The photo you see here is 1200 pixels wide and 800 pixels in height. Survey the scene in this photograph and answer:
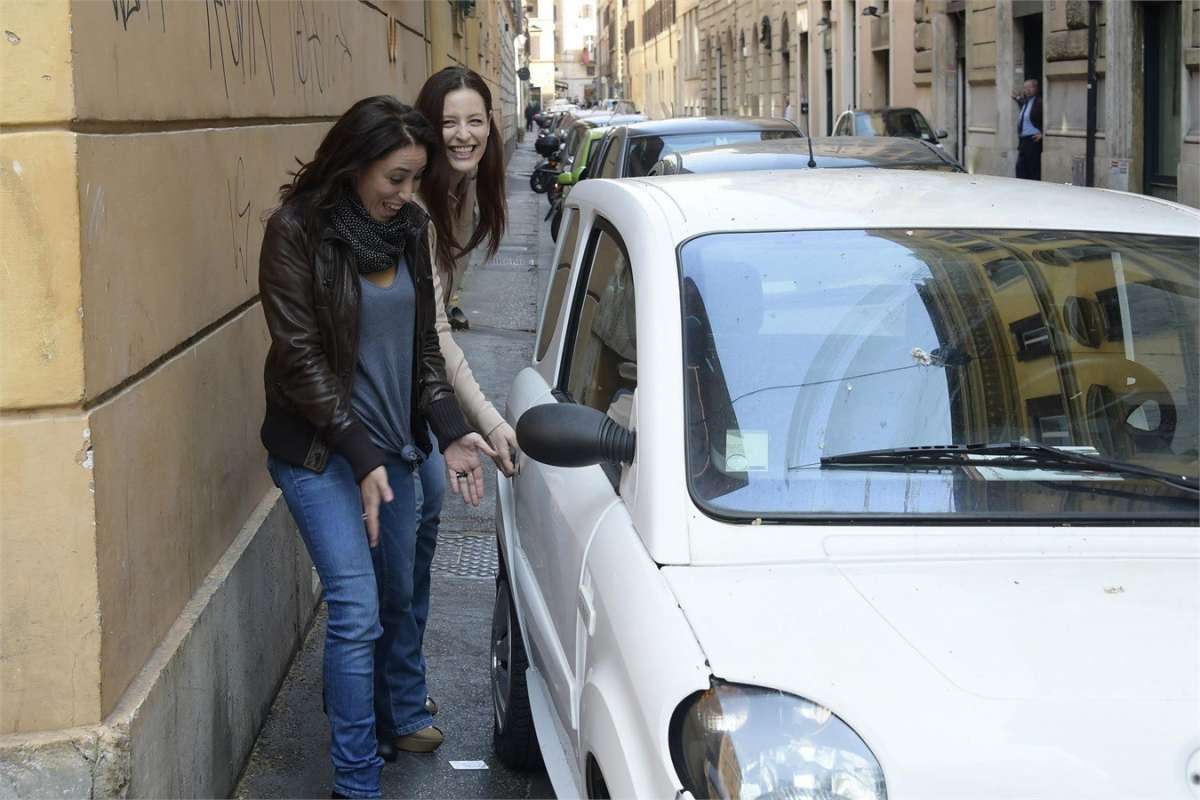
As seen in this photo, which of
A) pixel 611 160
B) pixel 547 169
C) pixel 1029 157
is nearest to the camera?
pixel 611 160

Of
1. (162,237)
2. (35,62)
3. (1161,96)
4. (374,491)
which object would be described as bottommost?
(374,491)

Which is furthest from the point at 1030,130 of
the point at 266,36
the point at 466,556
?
the point at 266,36

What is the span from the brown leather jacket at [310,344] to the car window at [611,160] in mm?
8152

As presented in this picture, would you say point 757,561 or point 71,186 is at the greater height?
point 71,186

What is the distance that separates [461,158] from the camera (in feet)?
15.1

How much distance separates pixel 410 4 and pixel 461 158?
28.7ft

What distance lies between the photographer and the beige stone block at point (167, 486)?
3.28m

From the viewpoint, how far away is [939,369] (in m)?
3.16

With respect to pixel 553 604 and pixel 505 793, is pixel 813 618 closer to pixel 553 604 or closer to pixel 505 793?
pixel 553 604

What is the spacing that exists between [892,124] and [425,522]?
22.1m

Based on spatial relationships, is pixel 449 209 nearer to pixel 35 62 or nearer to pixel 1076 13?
pixel 35 62

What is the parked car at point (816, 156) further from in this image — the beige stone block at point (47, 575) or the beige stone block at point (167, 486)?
the beige stone block at point (47, 575)

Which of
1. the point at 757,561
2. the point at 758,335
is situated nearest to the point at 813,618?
the point at 757,561

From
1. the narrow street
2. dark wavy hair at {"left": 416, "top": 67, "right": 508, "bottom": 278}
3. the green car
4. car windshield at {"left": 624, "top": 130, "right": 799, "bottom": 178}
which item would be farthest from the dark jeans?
dark wavy hair at {"left": 416, "top": 67, "right": 508, "bottom": 278}
